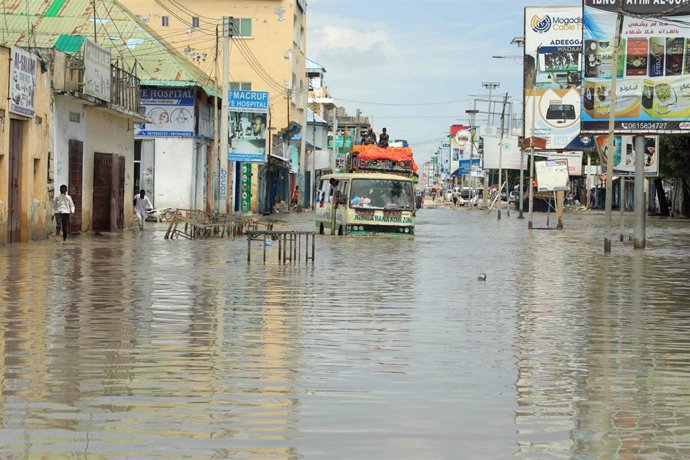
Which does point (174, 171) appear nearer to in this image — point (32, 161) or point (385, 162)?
point (385, 162)

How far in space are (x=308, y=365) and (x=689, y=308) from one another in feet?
27.6

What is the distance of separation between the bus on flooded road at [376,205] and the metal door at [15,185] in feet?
36.7

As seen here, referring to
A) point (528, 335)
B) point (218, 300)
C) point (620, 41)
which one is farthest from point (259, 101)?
point (528, 335)

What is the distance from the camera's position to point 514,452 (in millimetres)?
7426

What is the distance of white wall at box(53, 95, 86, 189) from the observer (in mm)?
36000

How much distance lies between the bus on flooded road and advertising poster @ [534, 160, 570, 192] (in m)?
17.4

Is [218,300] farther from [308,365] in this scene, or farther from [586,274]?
[586,274]

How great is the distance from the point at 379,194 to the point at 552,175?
18.7m

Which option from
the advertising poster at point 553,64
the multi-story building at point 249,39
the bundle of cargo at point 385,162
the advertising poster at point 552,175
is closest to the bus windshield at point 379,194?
the bundle of cargo at point 385,162

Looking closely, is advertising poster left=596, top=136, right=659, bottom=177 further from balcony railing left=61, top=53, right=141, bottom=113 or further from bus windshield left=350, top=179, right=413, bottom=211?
balcony railing left=61, top=53, right=141, bottom=113

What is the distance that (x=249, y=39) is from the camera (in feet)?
272

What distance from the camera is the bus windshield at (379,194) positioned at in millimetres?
39719

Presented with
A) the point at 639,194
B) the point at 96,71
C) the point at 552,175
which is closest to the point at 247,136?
the point at 552,175

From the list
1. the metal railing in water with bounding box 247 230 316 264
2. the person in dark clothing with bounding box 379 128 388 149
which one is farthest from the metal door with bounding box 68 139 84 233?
the person in dark clothing with bounding box 379 128 388 149
